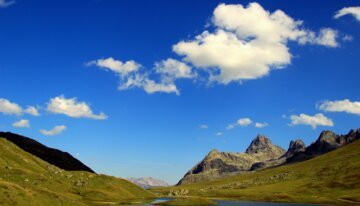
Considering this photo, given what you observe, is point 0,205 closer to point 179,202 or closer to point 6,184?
point 6,184

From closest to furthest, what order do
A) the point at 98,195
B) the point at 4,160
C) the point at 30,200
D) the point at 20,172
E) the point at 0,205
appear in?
the point at 0,205
the point at 30,200
the point at 20,172
the point at 98,195
the point at 4,160

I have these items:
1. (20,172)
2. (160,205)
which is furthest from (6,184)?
(160,205)

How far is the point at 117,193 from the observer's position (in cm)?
19988

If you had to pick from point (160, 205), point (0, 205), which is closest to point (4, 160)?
point (160, 205)

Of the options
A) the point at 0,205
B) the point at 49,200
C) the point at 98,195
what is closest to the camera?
the point at 0,205

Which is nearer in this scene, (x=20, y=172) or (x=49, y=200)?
(x=49, y=200)

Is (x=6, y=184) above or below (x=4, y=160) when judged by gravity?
below

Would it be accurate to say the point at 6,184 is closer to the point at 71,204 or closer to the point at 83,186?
the point at 71,204

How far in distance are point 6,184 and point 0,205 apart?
536 inches

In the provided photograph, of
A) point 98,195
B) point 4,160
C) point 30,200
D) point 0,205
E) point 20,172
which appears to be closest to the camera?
point 0,205

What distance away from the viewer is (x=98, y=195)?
18012cm

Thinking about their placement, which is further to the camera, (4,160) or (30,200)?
(4,160)

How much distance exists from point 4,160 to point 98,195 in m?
50.6

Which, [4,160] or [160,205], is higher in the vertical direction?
[4,160]
